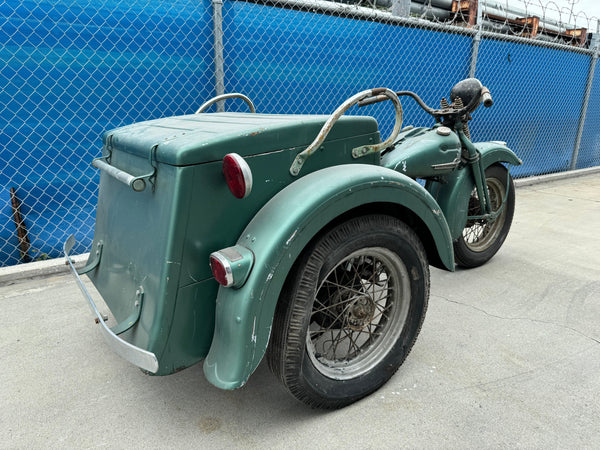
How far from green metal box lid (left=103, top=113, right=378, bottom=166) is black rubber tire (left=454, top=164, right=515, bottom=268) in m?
1.81

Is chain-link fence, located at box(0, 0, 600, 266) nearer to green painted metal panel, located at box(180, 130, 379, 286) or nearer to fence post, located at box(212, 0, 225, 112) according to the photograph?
fence post, located at box(212, 0, 225, 112)

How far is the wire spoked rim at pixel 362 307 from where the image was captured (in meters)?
1.87

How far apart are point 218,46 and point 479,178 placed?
7.98ft

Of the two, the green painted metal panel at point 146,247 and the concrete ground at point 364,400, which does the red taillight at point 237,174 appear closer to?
the green painted metal panel at point 146,247

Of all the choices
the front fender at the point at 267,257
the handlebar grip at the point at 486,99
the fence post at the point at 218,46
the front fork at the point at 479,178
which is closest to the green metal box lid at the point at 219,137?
the front fender at the point at 267,257

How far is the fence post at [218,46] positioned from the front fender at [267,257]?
2380mm

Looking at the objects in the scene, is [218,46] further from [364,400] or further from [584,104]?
[584,104]

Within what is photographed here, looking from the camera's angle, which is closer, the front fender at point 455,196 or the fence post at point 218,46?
the front fender at point 455,196

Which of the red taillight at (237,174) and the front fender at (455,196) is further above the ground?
the red taillight at (237,174)

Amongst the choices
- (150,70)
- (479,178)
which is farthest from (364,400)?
(150,70)

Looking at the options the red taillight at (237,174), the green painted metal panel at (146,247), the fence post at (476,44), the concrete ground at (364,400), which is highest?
the fence post at (476,44)

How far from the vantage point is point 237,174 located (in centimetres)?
140

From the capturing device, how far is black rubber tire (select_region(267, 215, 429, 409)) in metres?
1.61

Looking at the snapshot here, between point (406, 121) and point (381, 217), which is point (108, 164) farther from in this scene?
point (406, 121)
